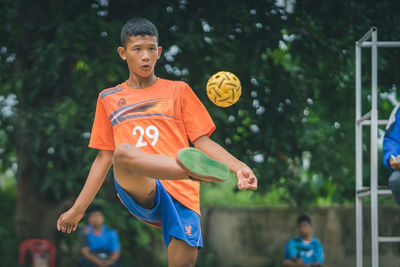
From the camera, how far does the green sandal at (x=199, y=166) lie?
2877 mm

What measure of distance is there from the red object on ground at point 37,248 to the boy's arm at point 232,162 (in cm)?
608

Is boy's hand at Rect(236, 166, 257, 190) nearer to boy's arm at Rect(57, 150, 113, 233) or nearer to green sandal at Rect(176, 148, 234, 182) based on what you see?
green sandal at Rect(176, 148, 234, 182)

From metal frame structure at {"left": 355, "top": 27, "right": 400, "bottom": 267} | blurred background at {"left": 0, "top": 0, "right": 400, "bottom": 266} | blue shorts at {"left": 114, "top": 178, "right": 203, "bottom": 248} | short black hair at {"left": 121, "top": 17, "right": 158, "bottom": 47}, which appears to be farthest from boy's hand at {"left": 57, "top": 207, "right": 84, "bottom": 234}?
blurred background at {"left": 0, "top": 0, "right": 400, "bottom": 266}

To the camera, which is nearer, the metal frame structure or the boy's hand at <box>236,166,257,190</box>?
the boy's hand at <box>236,166,257,190</box>

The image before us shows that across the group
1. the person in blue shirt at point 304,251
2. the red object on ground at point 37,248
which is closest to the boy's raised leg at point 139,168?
the person in blue shirt at point 304,251

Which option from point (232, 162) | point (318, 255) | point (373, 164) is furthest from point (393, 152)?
point (318, 255)

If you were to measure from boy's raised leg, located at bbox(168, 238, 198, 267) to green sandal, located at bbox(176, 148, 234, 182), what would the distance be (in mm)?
769

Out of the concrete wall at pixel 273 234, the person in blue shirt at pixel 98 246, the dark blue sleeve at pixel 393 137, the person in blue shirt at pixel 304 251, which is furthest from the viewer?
the concrete wall at pixel 273 234

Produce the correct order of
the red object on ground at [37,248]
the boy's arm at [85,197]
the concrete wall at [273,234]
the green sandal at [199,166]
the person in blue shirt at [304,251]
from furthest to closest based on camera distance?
1. the concrete wall at [273,234]
2. the red object on ground at [37,248]
3. the person in blue shirt at [304,251]
4. the boy's arm at [85,197]
5. the green sandal at [199,166]

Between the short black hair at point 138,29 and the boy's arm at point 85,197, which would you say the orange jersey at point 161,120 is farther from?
the short black hair at point 138,29

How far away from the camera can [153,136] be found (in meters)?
3.65

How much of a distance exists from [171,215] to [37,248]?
6.20m

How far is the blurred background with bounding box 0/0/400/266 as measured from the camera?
753cm

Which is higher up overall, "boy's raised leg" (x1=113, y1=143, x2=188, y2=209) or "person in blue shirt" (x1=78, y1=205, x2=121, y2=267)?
"boy's raised leg" (x1=113, y1=143, x2=188, y2=209)
